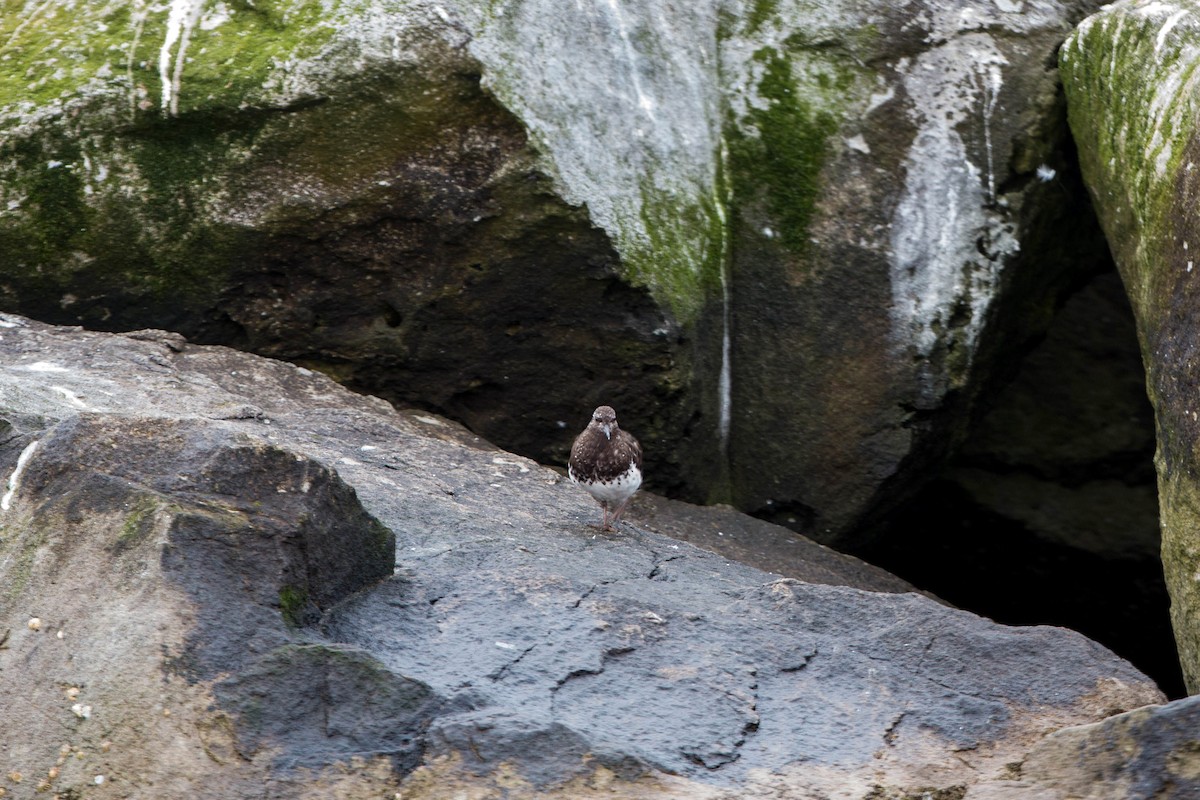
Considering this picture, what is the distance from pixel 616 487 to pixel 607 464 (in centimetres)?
11

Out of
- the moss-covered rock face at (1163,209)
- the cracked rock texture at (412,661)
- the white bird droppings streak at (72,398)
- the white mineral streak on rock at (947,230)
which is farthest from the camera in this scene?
the white mineral streak on rock at (947,230)

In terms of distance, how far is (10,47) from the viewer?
6.45m

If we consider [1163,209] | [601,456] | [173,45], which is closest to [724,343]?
[601,456]

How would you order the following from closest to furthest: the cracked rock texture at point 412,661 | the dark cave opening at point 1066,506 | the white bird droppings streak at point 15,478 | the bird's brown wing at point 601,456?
the cracked rock texture at point 412,661 < the white bird droppings streak at point 15,478 < the bird's brown wing at point 601,456 < the dark cave opening at point 1066,506

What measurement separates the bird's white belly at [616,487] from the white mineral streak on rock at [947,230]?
6.89ft

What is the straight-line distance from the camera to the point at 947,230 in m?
7.15

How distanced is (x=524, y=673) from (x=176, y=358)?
328cm

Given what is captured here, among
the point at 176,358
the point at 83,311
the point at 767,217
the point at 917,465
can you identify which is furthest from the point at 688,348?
the point at 83,311

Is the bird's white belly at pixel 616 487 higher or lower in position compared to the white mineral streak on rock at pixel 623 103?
lower

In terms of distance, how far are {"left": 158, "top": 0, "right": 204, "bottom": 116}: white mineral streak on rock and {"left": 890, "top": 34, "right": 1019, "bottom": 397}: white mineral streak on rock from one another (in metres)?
3.67

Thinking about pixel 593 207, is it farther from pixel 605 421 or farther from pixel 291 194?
pixel 291 194

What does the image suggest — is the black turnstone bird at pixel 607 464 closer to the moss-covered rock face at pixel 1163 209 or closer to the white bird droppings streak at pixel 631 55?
the white bird droppings streak at pixel 631 55

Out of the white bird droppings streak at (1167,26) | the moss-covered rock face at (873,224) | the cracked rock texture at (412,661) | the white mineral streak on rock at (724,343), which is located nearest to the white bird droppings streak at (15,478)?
the cracked rock texture at (412,661)

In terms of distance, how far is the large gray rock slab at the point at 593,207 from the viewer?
6305 mm
